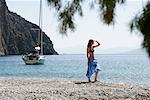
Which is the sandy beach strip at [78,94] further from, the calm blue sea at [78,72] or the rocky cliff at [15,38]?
the rocky cliff at [15,38]

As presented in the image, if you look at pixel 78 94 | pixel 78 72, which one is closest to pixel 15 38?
pixel 78 72

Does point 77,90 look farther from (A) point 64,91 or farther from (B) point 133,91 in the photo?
(B) point 133,91

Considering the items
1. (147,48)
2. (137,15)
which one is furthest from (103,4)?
(147,48)

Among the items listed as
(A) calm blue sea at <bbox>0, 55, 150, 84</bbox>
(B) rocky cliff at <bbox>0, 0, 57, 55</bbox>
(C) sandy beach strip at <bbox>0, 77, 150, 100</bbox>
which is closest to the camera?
(C) sandy beach strip at <bbox>0, 77, 150, 100</bbox>

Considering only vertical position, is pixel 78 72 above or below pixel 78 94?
below

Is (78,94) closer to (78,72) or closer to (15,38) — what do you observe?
(78,72)

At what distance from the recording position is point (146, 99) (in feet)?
41.0

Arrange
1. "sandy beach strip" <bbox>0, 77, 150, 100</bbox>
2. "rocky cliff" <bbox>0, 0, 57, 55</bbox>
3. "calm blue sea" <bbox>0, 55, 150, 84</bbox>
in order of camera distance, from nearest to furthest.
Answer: "sandy beach strip" <bbox>0, 77, 150, 100</bbox> < "calm blue sea" <bbox>0, 55, 150, 84</bbox> < "rocky cliff" <bbox>0, 0, 57, 55</bbox>

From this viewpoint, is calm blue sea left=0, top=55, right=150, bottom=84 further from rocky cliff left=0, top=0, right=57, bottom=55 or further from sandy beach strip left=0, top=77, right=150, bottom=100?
rocky cliff left=0, top=0, right=57, bottom=55

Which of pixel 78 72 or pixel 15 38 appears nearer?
pixel 78 72

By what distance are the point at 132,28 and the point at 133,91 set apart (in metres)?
6.61

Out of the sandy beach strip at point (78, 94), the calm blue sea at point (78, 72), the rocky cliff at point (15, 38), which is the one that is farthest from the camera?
the rocky cliff at point (15, 38)

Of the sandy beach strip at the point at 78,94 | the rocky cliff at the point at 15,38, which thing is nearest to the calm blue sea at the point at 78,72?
the sandy beach strip at the point at 78,94

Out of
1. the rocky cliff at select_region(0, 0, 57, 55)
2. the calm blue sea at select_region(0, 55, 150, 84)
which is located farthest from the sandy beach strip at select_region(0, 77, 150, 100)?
the rocky cliff at select_region(0, 0, 57, 55)
